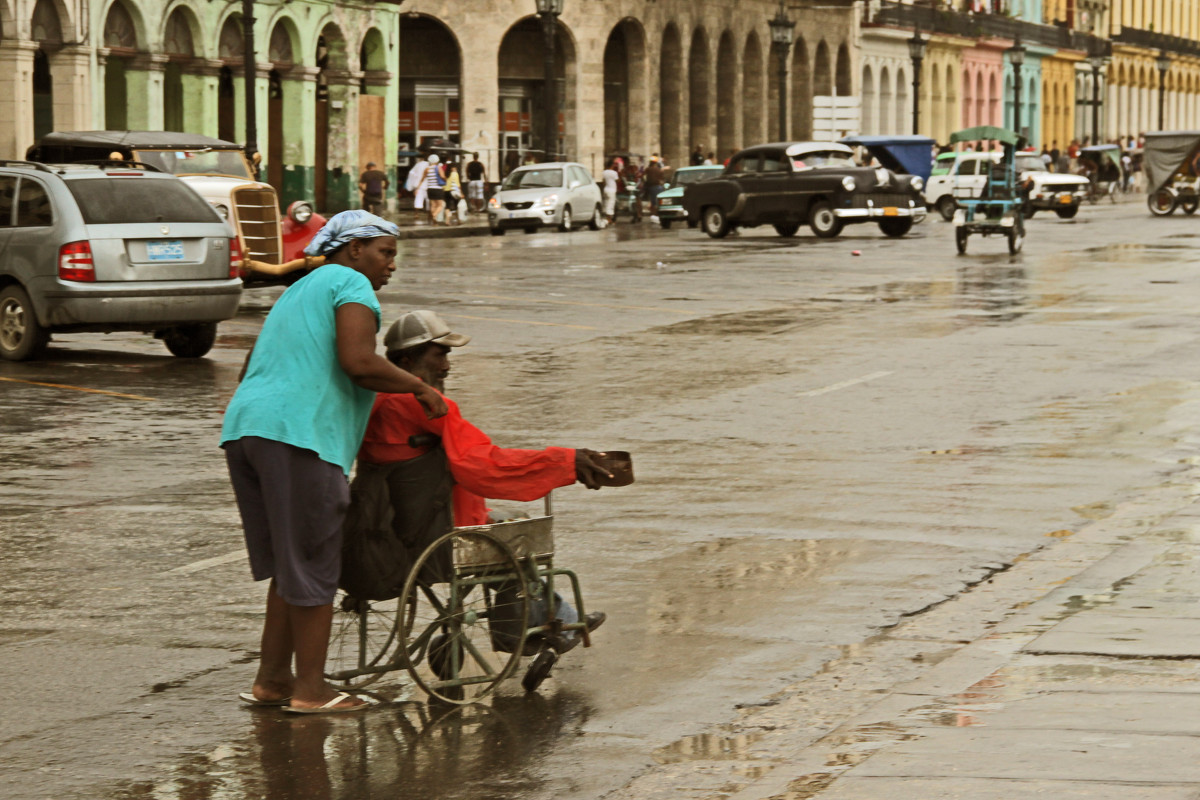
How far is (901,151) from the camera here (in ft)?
181

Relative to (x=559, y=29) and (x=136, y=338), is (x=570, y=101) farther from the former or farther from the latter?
(x=136, y=338)

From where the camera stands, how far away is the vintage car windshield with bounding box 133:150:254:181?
2444 centimetres

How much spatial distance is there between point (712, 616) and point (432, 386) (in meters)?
1.78

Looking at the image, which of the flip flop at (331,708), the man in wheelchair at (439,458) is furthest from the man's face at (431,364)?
the flip flop at (331,708)

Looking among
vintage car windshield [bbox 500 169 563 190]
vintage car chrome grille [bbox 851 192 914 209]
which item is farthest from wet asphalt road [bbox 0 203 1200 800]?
vintage car windshield [bbox 500 169 563 190]

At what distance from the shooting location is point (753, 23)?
71625mm

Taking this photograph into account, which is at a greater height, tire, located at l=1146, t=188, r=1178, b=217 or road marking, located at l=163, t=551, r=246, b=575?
tire, located at l=1146, t=188, r=1178, b=217

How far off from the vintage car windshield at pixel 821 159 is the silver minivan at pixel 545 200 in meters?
6.24

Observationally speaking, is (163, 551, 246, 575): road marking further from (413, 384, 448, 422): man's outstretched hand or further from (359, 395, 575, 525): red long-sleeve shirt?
(413, 384, 448, 422): man's outstretched hand

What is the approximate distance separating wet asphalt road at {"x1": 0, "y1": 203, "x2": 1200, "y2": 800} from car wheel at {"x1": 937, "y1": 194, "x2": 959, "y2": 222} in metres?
Result: 28.7

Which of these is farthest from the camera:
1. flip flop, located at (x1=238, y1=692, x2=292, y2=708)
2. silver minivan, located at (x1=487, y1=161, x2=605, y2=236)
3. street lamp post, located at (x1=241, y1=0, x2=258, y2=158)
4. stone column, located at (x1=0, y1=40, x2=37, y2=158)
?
silver minivan, located at (x1=487, y1=161, x2=605, y2=236)

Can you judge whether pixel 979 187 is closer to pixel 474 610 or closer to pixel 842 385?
pixel 842 385

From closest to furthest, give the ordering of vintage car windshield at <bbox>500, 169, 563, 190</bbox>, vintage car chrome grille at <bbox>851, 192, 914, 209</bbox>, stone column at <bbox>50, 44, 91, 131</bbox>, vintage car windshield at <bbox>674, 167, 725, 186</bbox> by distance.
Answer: stone column at <bbox>50, 44, 91, 131</bbox>, vintage car chrome grille at <bbox>851, 192, 914, 209</bbox>, vintage car windshield at <bbox>500, 169, 563, 190</bbox>, vintage car windshield at <bbox>674, 167, 725, 186</bbox>

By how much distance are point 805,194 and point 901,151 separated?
16.0 m
